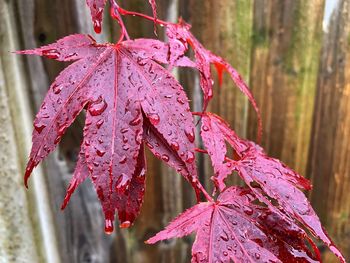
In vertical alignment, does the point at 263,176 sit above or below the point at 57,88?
below

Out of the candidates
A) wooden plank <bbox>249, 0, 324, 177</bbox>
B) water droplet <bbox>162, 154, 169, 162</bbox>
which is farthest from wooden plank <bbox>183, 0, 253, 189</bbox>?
water droplet <bbox>162, 154, 169, 162</bbox>

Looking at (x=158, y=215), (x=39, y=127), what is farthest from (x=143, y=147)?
(x=158, y=215)

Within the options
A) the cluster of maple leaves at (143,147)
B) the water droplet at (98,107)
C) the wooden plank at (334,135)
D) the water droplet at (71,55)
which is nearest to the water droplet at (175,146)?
the cluster of maple leaves at (143,147)

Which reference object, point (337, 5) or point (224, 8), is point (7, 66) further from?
point (337, 5)

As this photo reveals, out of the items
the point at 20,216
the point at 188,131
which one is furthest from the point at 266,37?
the point at 20,216

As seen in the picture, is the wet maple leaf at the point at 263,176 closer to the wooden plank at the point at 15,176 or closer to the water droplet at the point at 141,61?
the water droplet at the point at 141,61

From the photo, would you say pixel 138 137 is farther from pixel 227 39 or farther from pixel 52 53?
pixel 227 39
